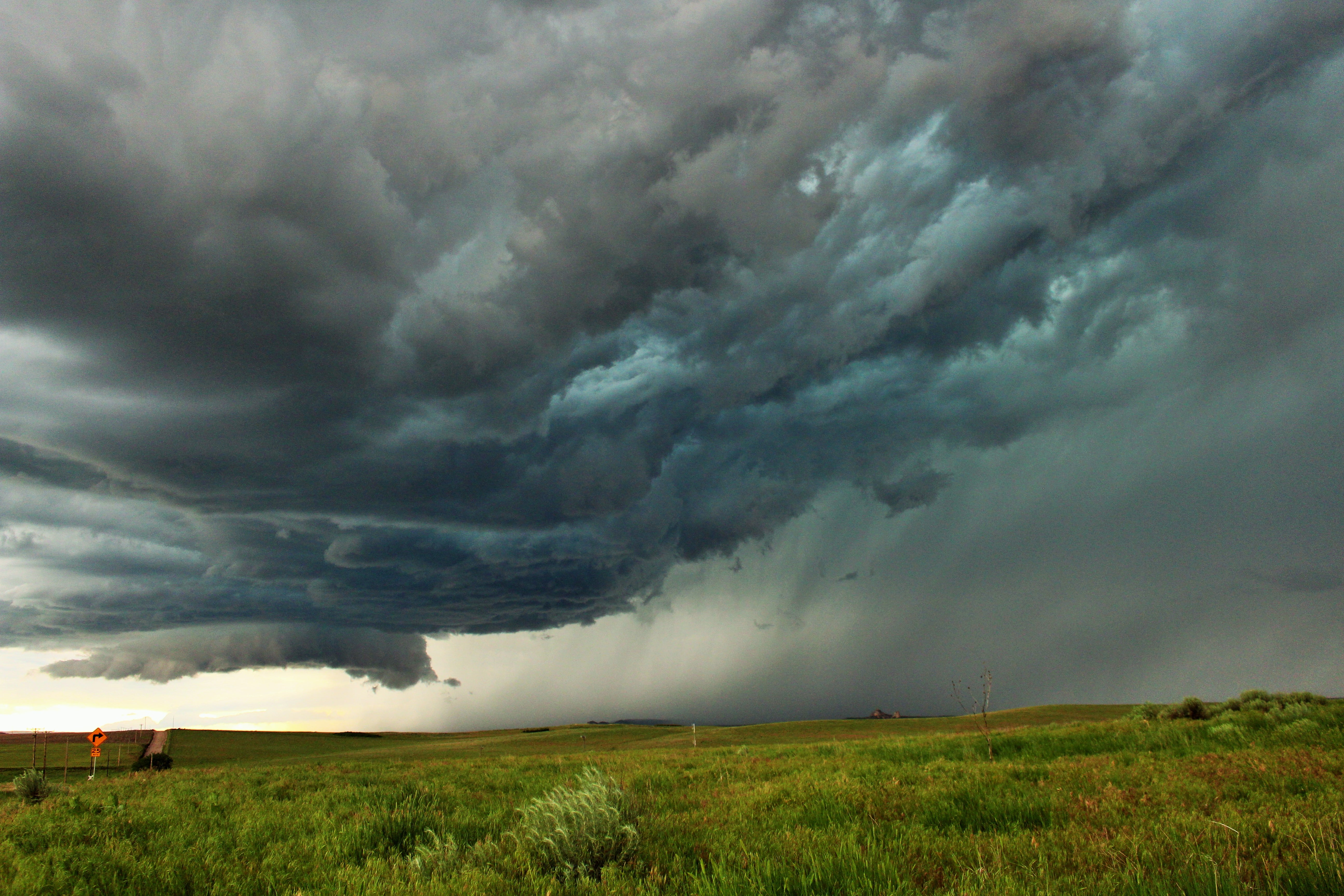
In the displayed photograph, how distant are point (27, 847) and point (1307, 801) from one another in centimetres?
1507

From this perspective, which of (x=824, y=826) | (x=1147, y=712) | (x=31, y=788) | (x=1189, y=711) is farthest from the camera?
(x=1147, y=712)

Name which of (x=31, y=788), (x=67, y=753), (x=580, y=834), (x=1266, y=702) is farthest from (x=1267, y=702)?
(x=67, y=753)

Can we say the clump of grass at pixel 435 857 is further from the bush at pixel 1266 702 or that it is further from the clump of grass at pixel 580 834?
the bush at pixel 1266 702

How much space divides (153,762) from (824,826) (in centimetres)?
7993

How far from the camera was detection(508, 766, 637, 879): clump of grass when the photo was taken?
6.34 metres

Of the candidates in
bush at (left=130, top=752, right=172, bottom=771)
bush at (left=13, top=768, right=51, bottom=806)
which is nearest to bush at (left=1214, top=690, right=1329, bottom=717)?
bush at (left=13, top=768, right=51, bottom=806)

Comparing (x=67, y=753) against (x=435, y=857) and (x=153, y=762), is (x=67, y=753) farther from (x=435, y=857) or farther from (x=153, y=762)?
(x=435, y=857)

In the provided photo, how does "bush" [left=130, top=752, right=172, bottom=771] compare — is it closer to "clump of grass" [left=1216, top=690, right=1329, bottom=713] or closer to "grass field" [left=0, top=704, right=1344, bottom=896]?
"grass field" [left=0, top=704, right=1344, bottom=896]

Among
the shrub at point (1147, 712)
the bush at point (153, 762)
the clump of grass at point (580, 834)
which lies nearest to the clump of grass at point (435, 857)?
the clump of grass at point (580, 834)

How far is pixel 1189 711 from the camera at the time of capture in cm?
2000

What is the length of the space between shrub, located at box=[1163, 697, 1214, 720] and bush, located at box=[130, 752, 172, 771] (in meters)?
72.1

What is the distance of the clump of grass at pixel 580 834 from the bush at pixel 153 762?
69473 millimetres

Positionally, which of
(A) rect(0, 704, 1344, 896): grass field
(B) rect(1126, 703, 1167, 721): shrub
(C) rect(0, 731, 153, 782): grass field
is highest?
(A) rect(0, 704, 1344, 896): grass field

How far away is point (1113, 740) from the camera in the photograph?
51.6 feet
